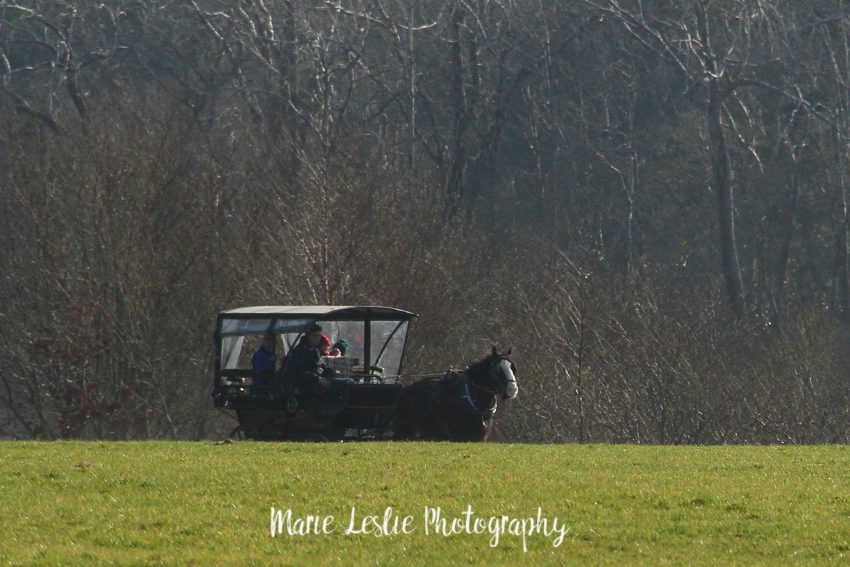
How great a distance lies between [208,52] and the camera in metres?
55.0

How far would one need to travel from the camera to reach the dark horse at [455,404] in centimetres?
2089

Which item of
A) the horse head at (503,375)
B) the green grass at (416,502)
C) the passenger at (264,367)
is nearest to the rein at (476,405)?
the horse head at (503,375)

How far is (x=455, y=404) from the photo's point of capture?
20.9 metres

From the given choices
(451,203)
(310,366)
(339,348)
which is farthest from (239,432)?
(451,203)

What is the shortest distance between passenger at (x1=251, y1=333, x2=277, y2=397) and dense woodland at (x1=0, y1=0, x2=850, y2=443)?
1470 cm

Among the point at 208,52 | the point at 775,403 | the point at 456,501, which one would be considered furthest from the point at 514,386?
the point at 208,52

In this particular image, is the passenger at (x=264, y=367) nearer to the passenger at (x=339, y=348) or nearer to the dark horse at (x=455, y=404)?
the passenger at (x=339, y=348)

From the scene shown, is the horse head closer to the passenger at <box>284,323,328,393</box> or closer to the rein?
the rein

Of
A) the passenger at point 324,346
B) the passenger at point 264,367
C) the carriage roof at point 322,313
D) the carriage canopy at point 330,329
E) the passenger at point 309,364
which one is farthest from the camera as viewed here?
the carriage canopy at point 330,329

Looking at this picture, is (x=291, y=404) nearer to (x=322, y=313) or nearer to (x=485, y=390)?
(x=322, y=313)

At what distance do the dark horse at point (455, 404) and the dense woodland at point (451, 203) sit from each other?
1535cm

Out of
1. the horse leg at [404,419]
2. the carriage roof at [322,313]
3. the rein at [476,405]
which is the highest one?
the carriage roof at [322,313]

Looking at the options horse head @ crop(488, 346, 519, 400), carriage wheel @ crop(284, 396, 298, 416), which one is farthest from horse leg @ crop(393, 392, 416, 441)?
carriage wheel @ crop(284, 396, 298, 416)

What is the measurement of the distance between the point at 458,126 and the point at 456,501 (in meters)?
45.2
